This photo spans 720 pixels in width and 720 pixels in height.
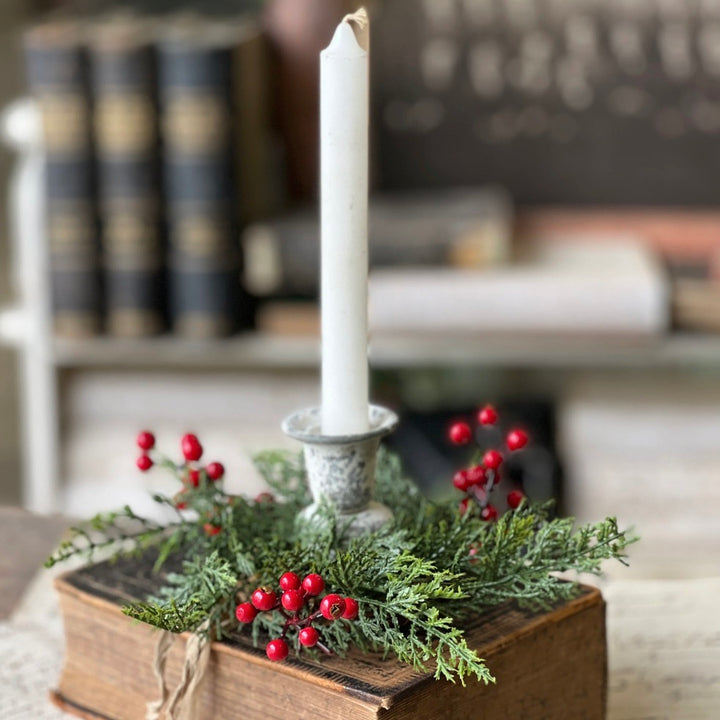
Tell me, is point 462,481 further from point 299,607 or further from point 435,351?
point 435,351

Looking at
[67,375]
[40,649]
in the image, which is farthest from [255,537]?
[67,375]

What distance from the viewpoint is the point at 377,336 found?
5.61ft

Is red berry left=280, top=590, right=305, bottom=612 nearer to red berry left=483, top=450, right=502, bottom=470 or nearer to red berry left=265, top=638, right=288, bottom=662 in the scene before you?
red berry left=265, top=638, right=288, bottom=662

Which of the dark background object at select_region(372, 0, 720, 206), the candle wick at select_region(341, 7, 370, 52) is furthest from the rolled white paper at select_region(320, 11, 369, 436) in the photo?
the dark background object at select_region(372, 0, 720, 206)

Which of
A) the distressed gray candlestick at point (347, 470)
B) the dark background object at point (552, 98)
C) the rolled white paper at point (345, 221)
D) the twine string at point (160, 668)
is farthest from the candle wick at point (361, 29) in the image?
the dark background object at point (552, 98)

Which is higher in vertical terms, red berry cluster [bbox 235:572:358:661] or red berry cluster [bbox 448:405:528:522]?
red berry cluster [bbox 448:405:528:522]

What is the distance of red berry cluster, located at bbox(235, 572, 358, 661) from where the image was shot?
0.54 meters

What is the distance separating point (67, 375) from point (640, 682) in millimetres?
1238

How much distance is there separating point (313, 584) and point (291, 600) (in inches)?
0.6

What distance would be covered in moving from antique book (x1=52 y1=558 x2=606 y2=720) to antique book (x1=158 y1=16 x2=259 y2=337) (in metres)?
1.03

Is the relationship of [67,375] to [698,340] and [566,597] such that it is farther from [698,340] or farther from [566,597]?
[566,597]

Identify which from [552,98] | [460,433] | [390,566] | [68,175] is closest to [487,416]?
[460,433]

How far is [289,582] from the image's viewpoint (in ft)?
1.81

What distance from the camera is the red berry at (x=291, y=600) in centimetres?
55
